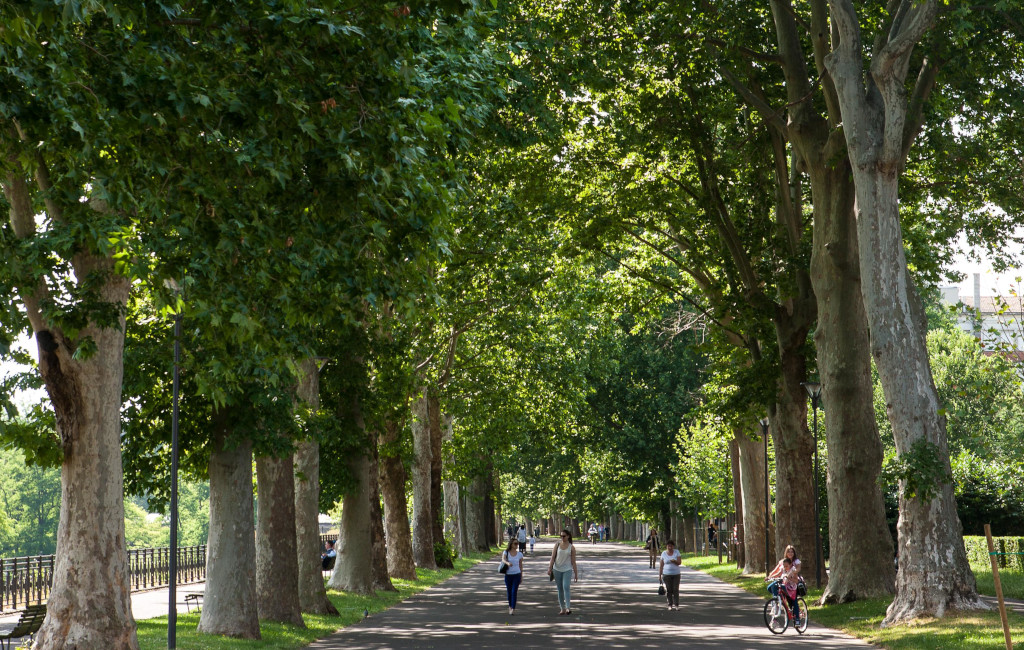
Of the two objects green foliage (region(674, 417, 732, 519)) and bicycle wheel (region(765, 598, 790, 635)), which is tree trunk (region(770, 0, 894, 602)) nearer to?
bicycle wheel (region(765, 598, 790, 635))

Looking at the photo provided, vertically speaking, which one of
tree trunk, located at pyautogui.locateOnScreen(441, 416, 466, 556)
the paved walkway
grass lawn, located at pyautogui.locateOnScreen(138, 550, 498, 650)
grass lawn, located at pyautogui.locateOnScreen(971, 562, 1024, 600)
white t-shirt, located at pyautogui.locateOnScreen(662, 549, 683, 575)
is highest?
tree trunk, located at pyautogui.locateOnScreen(441, 416, 466, 556)

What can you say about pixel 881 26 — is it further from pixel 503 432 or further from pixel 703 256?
pixel 503 432

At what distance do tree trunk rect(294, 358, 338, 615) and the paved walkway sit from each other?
4.11ft

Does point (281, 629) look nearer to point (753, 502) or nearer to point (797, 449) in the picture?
point (797, 449)

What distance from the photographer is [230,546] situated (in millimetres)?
16703

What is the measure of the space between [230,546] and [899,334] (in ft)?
34.7

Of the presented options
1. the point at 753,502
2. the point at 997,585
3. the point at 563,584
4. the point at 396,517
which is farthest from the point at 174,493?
the point at 753,502

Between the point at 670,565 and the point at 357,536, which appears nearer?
the point at 670,565

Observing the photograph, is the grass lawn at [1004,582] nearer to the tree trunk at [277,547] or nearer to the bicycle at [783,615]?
the bicycle at [783,615]

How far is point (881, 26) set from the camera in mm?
19750

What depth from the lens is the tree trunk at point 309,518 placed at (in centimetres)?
2106

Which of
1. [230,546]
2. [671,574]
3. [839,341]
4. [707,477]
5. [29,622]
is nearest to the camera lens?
[29,622]

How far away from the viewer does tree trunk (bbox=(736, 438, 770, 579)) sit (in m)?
33.5

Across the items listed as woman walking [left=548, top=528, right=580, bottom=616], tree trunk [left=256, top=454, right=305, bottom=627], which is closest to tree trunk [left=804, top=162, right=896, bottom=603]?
woman walking [left=548, top=528, right=580, bottom=616]
